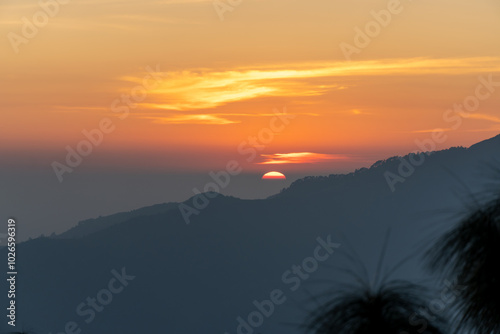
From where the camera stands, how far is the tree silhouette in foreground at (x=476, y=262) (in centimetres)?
927

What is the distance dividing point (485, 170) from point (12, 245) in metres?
24.0

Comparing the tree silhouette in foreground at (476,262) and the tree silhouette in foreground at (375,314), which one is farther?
the tree silhouette in foreground at (476,262)

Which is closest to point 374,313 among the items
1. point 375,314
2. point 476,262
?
point 375,314

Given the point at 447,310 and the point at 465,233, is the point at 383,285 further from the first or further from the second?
the point at 465,233

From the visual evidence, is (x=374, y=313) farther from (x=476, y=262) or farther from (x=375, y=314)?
(x=476, y=262)

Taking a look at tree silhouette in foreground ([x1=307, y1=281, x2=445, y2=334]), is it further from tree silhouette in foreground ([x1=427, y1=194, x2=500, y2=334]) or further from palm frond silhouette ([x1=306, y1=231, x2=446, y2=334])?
tree silhouette in foreground ([x1=427, y1=194, x2=500, y2=334])

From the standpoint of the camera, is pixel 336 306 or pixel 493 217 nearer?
pixel 336 306

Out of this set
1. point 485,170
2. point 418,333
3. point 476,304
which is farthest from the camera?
point 485,170

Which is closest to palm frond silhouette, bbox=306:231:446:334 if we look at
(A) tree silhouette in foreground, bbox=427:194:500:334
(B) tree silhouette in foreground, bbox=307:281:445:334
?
(B) tree silhouette in foreground, bbox=307:281:445:334

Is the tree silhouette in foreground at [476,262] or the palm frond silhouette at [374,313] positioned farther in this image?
the tree silhouette in foreground at [476,262]

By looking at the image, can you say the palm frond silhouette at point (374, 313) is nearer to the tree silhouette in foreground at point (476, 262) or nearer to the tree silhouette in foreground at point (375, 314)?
the tree silhouette in foreground at point (375, 314)

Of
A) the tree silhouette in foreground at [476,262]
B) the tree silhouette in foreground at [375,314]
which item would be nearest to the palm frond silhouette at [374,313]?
the tree silhouette in foreground at [375,314]

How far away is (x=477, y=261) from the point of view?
9.51 metres

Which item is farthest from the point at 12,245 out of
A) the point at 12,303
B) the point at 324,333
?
the point at 324,333
